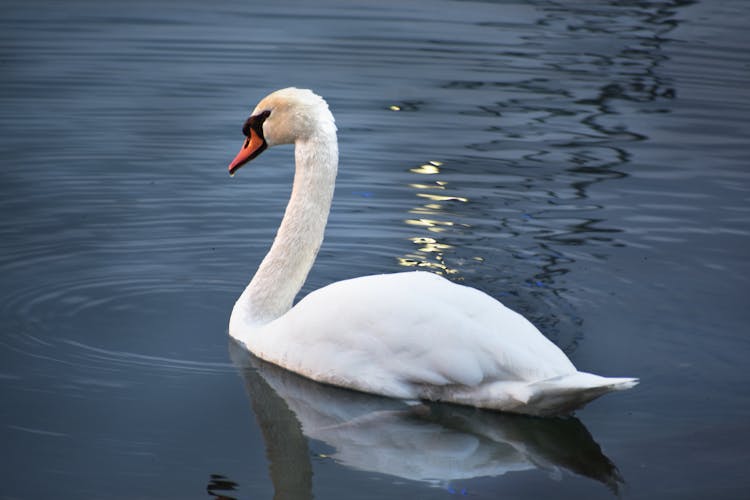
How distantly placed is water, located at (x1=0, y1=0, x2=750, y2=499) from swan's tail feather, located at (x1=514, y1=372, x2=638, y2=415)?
5.5 inches

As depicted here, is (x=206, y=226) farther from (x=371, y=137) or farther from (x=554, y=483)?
(x=554, y=483)

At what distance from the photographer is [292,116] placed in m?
6.71

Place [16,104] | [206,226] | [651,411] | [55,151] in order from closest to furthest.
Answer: [651,411]
[206,226]
[55,151]
[16,104]

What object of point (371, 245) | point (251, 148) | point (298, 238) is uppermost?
point (251, 148)

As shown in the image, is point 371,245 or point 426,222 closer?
point 371,245

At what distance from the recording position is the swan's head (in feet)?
21.9

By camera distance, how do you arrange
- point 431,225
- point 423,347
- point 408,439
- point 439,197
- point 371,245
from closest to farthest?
point 408,439 < point 423,347 < point 371,245 < point 431,225 < point 439,197

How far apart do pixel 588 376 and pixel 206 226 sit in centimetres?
386

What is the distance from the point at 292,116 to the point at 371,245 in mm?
1676

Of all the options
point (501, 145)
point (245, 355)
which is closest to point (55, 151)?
point (501, 145)

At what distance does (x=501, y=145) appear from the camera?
439 inches

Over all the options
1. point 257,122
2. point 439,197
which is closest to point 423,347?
A: point 257,122

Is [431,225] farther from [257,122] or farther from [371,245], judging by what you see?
[257,122]

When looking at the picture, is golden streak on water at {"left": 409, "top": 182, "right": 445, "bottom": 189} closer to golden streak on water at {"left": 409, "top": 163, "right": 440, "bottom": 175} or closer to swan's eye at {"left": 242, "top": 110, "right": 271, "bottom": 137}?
golden streak on water at {"left": 409, "top": 163, "right": 440, "bottom": 175}
